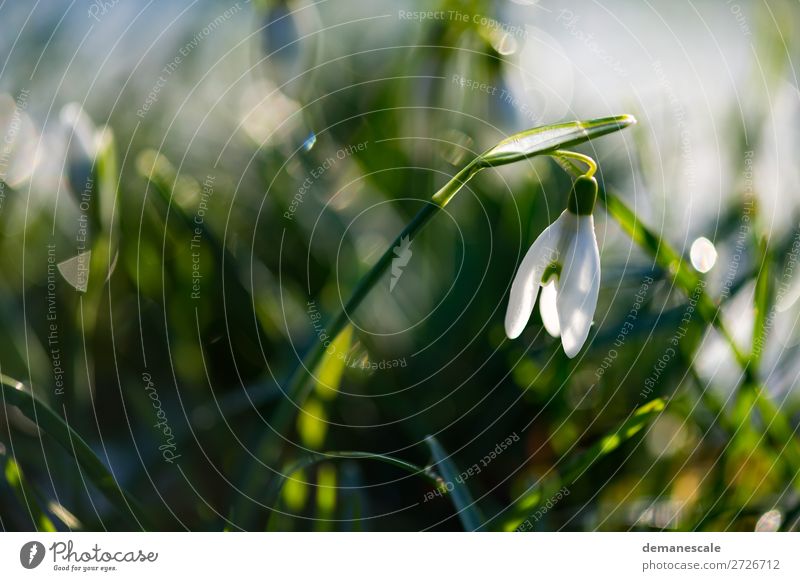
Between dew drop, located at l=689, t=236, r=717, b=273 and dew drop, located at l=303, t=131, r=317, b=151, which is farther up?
dew drop, located at l=303, t=131, r=317, b=151

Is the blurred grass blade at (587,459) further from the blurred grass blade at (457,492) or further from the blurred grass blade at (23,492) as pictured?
the blurred grass blade at (23,492)

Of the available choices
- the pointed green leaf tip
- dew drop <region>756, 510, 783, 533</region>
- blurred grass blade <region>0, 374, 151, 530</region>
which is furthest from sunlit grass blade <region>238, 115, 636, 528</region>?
dew drop <region>756, 510, 783, 533</region>

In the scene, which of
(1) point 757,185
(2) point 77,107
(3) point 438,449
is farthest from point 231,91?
(1) point 757,185

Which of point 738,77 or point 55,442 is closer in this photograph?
point 55,442

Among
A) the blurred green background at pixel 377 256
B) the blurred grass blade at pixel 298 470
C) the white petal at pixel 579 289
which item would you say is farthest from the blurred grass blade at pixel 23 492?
the white petal at pixel 579 289

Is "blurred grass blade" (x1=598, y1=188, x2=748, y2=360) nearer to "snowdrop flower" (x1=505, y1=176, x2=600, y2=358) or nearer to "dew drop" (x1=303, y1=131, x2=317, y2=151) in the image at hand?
"snowdrop flower" (x1=505, y1=176, x2=600, y2=358)
